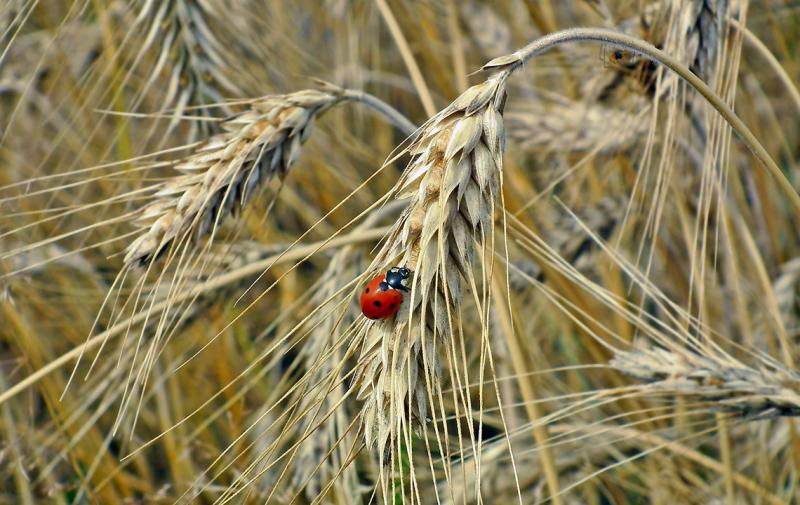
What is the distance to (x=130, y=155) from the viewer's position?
165 centimetres

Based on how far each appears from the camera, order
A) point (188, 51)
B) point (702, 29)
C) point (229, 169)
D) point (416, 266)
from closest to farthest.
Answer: point (416, 266)
point (229, 169)
point (702, 29)
point (188, 51)

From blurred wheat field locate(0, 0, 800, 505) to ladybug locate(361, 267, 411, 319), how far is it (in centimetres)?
1

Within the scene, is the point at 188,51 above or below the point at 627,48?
above

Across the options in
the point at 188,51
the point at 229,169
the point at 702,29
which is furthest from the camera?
the point at 188,51

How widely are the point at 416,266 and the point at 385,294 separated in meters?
0.04

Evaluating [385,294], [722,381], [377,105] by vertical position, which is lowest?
[722,381]

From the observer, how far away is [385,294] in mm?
794

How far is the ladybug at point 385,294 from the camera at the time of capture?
783mm

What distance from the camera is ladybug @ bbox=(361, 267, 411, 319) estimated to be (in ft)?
2.57

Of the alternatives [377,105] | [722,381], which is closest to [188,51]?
[377,105]

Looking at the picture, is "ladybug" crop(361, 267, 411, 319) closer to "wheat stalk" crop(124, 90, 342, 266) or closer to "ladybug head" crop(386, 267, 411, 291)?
"ladybug head" crop(386, 267, 411, 291)

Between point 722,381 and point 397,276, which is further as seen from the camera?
point 722,381

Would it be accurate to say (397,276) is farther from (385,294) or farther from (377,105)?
(377,105)

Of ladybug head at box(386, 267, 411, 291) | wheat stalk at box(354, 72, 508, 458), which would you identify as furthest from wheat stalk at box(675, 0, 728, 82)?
ladybug head at box(386, 267, 411, 291)
